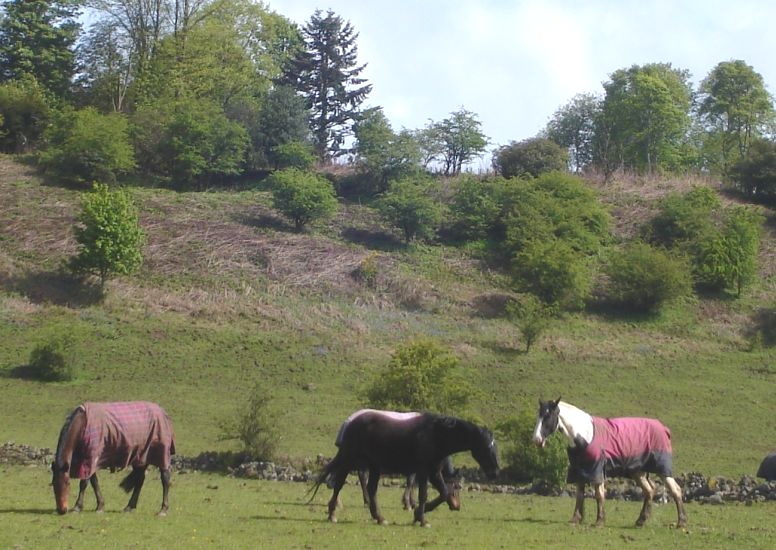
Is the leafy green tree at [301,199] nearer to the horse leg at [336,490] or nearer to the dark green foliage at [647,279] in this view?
the dark green foliage at [647,279]

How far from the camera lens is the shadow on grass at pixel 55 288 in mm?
53000

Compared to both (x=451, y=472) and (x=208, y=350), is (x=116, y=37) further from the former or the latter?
(x=451, y=472)

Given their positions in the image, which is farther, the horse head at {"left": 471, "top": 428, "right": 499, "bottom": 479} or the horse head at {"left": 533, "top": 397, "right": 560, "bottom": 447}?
the horse head at {"left": 533, "top": 397, "right": 560, "bottom": 447}

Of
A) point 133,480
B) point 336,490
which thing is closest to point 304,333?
point 133,480

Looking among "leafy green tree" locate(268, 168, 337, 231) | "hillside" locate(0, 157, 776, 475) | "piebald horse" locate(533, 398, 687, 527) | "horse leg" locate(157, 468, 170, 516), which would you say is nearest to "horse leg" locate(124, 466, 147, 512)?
"horse leg" locate(157, 468, 170, 516)

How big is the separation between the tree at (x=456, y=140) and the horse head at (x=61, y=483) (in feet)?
225

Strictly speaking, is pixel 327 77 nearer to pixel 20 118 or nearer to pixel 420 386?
pixel 20 118

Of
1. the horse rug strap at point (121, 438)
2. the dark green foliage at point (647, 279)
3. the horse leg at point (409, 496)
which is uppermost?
the dark green foliage at point (647, 279)

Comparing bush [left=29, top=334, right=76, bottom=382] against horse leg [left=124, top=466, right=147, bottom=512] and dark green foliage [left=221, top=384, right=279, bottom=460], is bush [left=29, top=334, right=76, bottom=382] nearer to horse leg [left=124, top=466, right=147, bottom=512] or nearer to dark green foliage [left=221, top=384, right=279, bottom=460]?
dark green foliage [left=221, top=384, right=279, bottom=460]

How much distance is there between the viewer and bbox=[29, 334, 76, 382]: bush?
4338 centimetres

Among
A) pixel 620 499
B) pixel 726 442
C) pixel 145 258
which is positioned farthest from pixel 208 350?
pixel 620 499

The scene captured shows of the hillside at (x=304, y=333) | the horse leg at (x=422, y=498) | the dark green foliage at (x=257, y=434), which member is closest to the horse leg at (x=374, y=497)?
the horse leg at (x=422, y=498)

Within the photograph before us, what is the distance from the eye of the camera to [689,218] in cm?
6881

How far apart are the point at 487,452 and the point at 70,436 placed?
7.34 m
